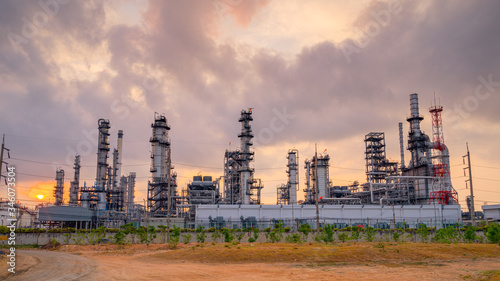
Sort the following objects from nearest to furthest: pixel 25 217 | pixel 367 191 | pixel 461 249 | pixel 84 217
A: pixel 461 249 < pixel 84 217 < pixel 367 191 < pixel 25 217

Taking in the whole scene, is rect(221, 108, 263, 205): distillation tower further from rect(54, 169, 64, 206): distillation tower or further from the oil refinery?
rect(54, 169, 64, 206): distillation tower

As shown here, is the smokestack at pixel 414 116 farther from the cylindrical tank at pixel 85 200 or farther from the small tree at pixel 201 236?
the cylindrical tank at pixel 85 200

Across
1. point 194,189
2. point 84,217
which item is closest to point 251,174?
point 194,189

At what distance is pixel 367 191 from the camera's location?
8400cm

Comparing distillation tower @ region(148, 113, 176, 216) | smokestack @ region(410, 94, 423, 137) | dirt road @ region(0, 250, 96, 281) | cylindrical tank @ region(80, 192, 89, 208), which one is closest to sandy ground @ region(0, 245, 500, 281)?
dirt road @ region(0, 250, 96, 281)

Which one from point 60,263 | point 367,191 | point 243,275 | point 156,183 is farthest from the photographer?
point 367,191

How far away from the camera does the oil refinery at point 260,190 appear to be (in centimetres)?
6900

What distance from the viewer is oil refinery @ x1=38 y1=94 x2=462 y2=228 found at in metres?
69.0

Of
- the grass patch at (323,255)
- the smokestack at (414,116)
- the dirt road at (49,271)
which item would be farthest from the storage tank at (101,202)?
the smokestack at (414,116)

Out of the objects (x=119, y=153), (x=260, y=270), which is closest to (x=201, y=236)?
(x=260, y=270)

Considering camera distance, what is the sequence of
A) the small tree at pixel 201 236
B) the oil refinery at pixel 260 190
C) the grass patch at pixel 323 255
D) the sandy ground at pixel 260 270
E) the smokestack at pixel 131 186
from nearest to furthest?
the sandy ground at pixel 260 270, the grass patch at pixel 323 255, the small tree at pixel 201 236, the oil refinery at pixel 260 190, the smokestack at pixel 131 186

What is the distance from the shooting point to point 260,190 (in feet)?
283

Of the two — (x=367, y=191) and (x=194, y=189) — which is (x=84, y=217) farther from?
(x=367, y=191)

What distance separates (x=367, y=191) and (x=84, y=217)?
57968mm
